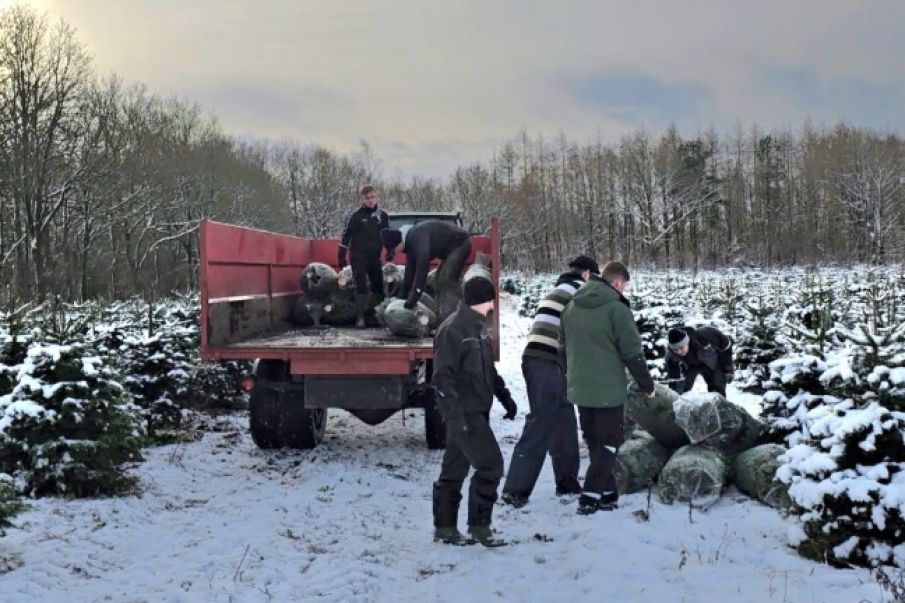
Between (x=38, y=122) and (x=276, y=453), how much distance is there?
80.3ft

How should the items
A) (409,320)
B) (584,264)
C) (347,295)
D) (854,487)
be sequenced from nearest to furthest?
(854,487) → (584,264) → (409,320) → (347,295)

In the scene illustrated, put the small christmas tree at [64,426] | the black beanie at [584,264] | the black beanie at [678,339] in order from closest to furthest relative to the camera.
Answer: the small christmas tree at [64,426]
the black beanie at [584,264]
the black beanie at [678,339]

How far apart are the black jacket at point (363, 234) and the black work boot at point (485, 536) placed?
4.17 meters

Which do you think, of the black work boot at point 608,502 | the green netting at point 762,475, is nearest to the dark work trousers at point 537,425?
the black work boot at point 608,502

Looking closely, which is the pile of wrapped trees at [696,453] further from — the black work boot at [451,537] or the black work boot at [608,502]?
the black work boot at [451,537]

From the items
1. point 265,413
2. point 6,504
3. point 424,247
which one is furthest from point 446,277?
point 6,504

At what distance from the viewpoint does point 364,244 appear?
316 inches

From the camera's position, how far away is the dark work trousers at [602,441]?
16.5ft

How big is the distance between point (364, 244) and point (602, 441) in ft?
13.1

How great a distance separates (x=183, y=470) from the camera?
6.41 m

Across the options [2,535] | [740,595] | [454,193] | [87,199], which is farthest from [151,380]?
[454,193]

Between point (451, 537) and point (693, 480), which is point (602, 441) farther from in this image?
point (451, 537)

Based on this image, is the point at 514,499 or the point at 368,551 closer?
the point at 368,551

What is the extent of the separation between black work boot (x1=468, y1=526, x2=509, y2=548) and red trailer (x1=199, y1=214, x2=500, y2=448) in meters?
1.86
